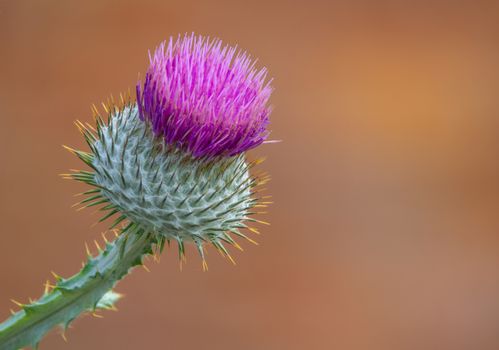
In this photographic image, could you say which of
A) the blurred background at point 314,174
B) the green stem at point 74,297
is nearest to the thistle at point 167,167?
the green stem at point 74,297

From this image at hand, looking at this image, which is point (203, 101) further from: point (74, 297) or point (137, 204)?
point (74, 297)

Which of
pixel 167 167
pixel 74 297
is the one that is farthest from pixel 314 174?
pixel 74 297

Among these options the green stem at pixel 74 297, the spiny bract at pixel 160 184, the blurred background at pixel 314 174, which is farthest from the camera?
the blurred background at pixel 314 174

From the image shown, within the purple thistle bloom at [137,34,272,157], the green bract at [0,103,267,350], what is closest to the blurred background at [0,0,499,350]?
the green bract at [0,103,267,350]

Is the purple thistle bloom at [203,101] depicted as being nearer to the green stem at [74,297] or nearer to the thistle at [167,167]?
the thistle at [167,167]

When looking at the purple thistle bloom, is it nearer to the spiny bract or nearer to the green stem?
the spiny bract
